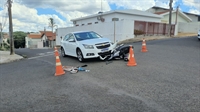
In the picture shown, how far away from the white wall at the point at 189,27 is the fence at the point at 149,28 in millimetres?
12205

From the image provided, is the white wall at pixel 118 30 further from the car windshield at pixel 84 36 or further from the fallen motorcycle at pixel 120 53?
the fallen motorcycle at pixel 120 53

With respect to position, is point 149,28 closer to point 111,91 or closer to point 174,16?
point 174,16

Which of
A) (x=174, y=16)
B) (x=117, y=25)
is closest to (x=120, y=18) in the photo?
(x=117, y=25)

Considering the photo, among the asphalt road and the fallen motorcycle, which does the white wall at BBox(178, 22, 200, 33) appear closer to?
the fallen motorcycle

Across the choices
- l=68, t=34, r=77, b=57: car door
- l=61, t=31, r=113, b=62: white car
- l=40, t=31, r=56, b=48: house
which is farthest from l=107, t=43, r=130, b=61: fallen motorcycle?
l=40, t=31, r=56, b=48: house

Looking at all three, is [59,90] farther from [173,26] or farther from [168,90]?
[173,26]

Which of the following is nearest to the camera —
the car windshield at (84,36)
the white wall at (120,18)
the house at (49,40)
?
the car windshield at (84,36)

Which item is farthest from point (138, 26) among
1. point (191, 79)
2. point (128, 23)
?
point (191, 79)

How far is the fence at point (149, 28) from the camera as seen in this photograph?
897 inches

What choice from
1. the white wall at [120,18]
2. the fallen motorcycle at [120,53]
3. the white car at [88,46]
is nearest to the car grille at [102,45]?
the white car at [88,46]

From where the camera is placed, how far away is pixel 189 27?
3725 centimetres

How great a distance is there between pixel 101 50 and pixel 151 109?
5591mm

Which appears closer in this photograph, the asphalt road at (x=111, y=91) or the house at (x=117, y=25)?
the asphalt road at (x=111, y=91)

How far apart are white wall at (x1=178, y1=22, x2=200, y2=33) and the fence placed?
12.2 meters
